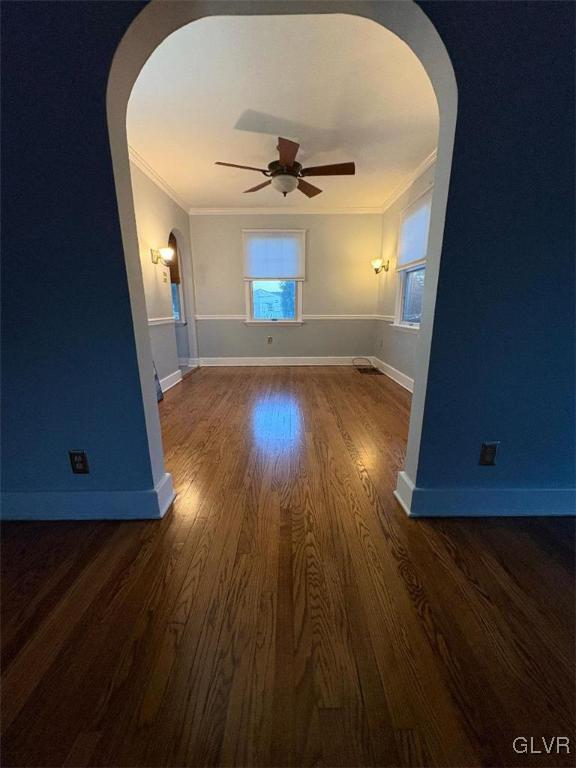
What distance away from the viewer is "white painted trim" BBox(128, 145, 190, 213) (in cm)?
310

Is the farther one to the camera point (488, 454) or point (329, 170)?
point (329, 170)

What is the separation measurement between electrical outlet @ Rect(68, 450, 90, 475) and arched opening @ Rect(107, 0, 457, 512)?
18.8 inches

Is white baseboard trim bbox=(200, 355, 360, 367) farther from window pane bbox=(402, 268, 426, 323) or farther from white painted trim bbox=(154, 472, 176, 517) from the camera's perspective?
white painted trim bbox=(154, 472, 176, 517)

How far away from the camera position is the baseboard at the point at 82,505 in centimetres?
146

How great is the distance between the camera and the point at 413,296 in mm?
4012

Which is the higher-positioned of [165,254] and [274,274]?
[165,254]

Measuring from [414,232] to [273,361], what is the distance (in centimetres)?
298

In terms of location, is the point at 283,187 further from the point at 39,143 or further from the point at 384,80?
the point at 39,143

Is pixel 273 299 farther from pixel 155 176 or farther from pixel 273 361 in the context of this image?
pixel 155 176

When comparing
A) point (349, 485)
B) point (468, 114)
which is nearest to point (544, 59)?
point (468, 114)

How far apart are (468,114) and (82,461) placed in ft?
7.39

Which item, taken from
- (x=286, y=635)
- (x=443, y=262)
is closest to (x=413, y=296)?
(x=443, y=262)

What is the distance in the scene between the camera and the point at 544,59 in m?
1.05

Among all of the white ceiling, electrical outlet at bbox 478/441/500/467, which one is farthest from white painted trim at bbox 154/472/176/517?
the white ceiling
